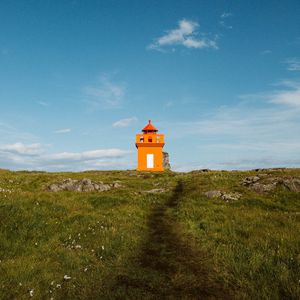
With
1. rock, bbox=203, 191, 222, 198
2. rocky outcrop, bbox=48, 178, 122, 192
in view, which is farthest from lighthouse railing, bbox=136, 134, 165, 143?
rock, bbox=203, 191, 222, 198

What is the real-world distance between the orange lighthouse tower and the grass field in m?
48.9

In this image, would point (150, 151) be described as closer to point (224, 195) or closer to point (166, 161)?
point (166, 161)

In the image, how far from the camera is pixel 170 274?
9.50m

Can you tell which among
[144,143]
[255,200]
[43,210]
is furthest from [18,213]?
[144,143]

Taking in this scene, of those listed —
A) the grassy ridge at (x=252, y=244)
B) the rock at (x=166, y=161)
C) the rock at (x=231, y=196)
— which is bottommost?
the grassy ridge at (x=252, y=244)

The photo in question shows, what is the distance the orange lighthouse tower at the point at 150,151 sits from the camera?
221 feet

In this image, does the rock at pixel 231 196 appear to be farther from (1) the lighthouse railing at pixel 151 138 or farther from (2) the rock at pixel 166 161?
(2) the rock at pixel 166 161

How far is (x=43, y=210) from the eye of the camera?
1568 cm

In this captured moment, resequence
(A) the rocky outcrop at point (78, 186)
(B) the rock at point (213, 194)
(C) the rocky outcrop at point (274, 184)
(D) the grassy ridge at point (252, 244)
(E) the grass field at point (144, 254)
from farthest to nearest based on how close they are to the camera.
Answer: (A) the rocky outcrop at point (78, 186) < (C) the rocky outcrop at point (274, 184) < (B) the rock at point (213, 194) < (D) the grassy ridge at point (252, 244) < (E) the grass field at point (144, 254)

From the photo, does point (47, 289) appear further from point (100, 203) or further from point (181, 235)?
point (100, 203)

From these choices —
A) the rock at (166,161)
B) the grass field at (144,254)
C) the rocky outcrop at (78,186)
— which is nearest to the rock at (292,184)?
the grass field at (144,254)

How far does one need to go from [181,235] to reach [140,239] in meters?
2.01

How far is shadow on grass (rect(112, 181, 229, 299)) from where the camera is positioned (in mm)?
8289

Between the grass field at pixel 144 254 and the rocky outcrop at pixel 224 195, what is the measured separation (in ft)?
17.4
